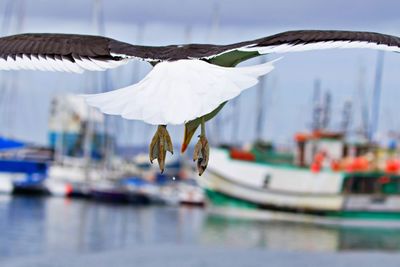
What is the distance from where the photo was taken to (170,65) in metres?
Result: 8.28

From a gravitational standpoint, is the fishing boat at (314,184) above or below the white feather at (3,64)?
below

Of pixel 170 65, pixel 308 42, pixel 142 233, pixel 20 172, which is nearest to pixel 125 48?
Result: pixel 170 65

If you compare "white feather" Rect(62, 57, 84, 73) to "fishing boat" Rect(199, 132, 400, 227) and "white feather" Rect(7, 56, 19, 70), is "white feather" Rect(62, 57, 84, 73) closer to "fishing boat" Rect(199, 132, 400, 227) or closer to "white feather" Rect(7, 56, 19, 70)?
"white feather" Rect(7, 56, 19, 70)

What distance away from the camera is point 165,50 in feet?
28.1

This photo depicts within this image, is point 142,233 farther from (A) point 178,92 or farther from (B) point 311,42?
(A) point 178,92

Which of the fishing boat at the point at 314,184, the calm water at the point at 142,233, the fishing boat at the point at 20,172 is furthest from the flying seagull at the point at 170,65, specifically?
the fishing boat at the point at 20,172

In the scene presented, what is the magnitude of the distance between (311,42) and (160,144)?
5.08 feet

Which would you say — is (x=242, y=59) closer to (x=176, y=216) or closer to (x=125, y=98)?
(x=125, y=98)

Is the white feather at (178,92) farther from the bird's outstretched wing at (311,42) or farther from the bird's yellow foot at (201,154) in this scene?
the bird's yellow foot at (201,154)

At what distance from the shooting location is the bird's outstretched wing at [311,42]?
8.26 m

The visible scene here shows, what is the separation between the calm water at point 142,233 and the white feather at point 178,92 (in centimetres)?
2471

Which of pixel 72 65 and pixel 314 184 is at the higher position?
pixel 72 65

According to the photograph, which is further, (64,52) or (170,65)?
(64,52)

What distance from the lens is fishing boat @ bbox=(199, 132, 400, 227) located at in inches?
2041
